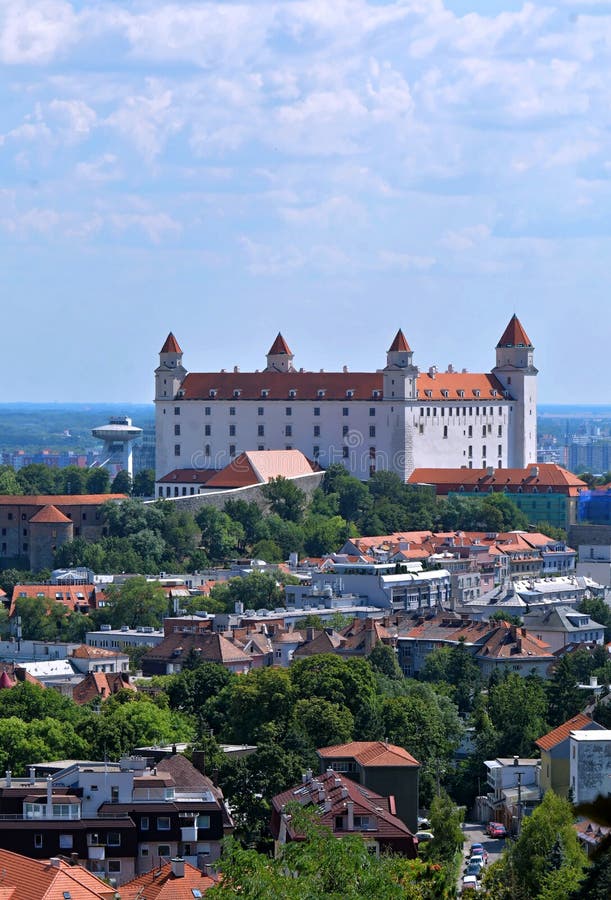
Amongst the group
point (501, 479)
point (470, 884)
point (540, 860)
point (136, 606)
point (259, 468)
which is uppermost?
point (259, 468)

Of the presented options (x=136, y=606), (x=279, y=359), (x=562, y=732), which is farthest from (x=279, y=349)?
(x=562, y=732)

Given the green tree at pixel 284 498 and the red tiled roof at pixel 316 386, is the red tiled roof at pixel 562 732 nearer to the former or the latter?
the green tree at pixel 284 498

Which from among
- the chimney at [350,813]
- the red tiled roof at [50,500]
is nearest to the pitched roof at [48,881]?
the chimney at [350,813]

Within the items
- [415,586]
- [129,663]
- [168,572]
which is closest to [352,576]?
[415,586]

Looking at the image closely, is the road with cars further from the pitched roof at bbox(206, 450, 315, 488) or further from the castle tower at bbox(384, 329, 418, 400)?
the castle tower at bbox(384, 329, 418, 400)

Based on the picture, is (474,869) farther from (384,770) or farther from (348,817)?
(384,770)
